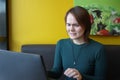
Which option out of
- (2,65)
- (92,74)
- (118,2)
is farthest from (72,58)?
(118,2)

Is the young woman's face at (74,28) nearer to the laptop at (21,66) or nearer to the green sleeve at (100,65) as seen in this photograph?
the green sleeve at (100,65)

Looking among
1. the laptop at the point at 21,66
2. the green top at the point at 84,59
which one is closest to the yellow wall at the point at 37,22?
the green top at the point at 84,59

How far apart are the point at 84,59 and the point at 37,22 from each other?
0.85m

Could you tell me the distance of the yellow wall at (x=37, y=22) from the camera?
2211mm

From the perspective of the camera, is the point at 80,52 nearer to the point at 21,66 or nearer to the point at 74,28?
the point at 74,28

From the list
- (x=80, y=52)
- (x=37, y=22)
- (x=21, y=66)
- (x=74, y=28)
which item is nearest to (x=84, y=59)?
(x=80, y=52)

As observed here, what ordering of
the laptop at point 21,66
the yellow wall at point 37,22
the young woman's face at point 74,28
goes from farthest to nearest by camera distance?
the yellow wall at point 37,22 → the young woman's face at point 74,28 → the laptop at point 21,66

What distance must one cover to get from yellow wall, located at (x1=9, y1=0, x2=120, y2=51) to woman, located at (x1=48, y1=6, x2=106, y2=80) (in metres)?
0.61

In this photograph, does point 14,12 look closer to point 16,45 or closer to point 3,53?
point 16,45

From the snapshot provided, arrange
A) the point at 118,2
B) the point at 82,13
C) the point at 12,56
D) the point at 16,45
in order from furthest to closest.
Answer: the point at 16,45 → the point at 118,2 → the point at 82,13 → the point at 12,56

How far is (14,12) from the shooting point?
7.35 feet

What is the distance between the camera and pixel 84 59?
156cm

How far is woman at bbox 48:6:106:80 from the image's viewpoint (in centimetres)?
150

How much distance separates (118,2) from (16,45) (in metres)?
1.08
